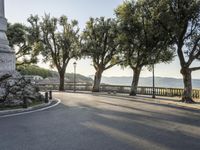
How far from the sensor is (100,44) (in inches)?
1681

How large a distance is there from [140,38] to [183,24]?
856 centimetres

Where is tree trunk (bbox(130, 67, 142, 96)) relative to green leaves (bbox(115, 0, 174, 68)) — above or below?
below

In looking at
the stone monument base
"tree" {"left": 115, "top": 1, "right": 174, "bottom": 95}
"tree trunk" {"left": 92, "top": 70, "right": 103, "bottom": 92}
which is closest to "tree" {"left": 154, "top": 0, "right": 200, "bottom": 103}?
"tree" {"left": 115, "top": 1, "right": 174, "bottom": 95}

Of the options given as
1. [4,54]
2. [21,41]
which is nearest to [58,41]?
[21,41]

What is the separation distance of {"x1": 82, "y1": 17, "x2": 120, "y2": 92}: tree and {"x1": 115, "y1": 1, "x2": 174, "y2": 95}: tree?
6.15 m

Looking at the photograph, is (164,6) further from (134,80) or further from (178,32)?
(134,80)

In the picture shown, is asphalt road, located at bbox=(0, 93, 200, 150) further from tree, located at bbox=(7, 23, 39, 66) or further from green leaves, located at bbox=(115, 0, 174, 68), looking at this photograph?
tree, located at bbox=(7, 23, 39, 66)

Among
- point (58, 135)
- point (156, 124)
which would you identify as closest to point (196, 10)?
point (156, 124)

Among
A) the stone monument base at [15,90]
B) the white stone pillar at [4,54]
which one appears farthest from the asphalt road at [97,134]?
the white stone pillar at [4,54]

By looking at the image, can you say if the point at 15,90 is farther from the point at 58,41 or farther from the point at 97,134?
the point at 58,41

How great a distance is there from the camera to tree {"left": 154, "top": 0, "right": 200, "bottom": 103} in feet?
78.6

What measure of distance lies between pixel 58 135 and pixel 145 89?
28.6 metres

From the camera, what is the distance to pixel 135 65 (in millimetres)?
35906

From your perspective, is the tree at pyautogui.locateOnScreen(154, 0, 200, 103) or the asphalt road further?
the tree at pyautogui.locateOnScreen(154, 0, 200, 103)
